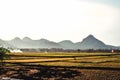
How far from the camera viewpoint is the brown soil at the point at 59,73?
47.4m

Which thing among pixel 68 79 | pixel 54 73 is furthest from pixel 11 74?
pixel 68 79

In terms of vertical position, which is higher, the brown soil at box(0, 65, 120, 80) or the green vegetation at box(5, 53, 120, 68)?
the green vegetation at box(5, 53, 120, 68)

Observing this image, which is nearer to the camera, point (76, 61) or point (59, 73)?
point (59, 73)

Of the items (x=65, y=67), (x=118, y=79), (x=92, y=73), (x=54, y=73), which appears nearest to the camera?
(x=118, y=79)

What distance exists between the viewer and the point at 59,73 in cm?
5153

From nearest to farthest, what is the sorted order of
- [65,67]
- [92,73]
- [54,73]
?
[92,73], [54,73], [65,67]

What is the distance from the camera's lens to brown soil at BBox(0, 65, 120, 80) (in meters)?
47.4

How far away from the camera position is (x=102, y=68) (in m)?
51.8

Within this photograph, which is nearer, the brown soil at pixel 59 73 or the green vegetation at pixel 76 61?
the brown soil at pixel 59 73

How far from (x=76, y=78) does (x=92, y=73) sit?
2.83 metres

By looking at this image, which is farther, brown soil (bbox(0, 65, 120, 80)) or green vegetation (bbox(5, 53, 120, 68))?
green vegetation (bbox(5, 53, 120, 68))

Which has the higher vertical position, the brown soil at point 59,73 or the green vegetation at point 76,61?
the green vegetation at point 76,61

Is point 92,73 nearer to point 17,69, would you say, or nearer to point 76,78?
point 76,78

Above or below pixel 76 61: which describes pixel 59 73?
below
